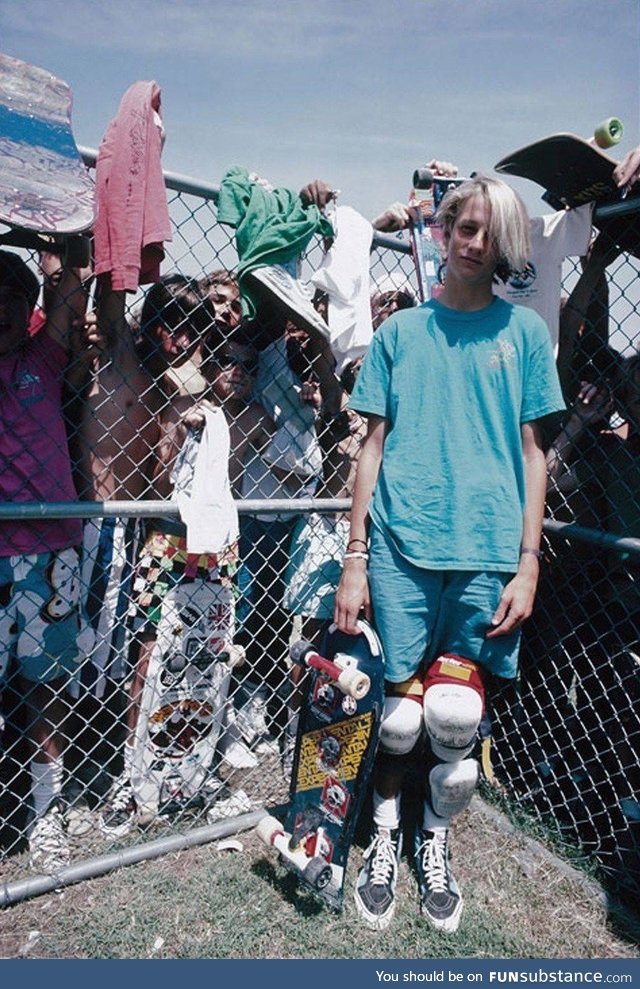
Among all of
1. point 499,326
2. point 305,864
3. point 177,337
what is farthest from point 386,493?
point 305,864

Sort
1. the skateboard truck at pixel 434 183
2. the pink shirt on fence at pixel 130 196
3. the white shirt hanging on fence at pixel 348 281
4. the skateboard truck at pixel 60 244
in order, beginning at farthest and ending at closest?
the skateboard truck at pixel 434 183 → the white shirt hanging on fence at pixel 348 281 → the skateboard truck at pixel 60 244 → the pink shirt on fence at pixel 130 196

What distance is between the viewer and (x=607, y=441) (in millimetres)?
3227

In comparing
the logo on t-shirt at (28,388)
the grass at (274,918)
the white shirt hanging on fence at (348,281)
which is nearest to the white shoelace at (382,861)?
the grass at (274,918)

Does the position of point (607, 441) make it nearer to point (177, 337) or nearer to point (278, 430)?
point (278, 430)

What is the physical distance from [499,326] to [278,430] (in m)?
1.02

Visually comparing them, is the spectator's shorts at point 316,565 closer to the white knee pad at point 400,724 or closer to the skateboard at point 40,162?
the white knee pad at point 400,724

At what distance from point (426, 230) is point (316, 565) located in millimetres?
1497

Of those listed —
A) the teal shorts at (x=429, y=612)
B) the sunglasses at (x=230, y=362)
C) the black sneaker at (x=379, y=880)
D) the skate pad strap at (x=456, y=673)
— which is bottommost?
the black sneaker at (x=379, y=880)

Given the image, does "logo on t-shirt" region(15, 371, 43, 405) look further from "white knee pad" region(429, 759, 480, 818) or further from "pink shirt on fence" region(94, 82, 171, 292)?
"white knee pad" region(429, 759, 480, 818)

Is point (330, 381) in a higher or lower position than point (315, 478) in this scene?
higher

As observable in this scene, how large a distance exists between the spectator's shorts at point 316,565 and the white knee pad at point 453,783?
0.86m

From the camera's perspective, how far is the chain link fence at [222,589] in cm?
285

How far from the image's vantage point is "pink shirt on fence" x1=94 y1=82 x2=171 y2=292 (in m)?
2.38

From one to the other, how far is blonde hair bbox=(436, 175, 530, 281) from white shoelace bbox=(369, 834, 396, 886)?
210 cm
